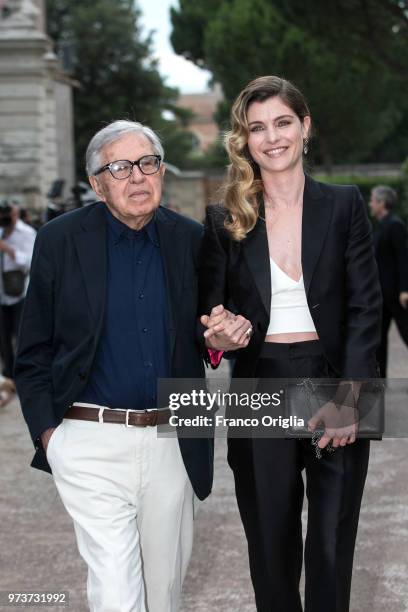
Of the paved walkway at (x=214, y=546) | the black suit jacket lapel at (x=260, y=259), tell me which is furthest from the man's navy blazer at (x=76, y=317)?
the paved walkway at (x=214, y=546)

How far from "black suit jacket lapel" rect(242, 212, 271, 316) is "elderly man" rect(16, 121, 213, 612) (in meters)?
0.24

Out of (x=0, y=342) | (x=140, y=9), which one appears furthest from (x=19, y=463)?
(x=140, y=9)

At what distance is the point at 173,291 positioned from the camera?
11.8 feet

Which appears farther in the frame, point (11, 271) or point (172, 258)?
point (11, 271)

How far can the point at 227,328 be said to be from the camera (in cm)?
332

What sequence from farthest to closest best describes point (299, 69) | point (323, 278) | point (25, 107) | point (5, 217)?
point (299, 69) → point (25, 107) → point (5, 217) → point (323, 278)

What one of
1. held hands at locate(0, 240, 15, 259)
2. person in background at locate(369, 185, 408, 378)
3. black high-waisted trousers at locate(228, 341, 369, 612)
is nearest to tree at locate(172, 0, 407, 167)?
held hands at locate(0, 240, 15, 259)

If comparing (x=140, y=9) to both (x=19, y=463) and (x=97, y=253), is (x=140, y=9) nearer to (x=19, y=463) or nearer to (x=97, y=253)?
(x=19, y=463)

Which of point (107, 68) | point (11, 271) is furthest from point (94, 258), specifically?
point (107, 68)

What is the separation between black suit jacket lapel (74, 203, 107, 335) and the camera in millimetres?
3531

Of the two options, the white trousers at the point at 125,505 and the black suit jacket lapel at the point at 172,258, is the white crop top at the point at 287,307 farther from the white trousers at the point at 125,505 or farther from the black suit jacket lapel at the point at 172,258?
the white trousers at the point at 125,505

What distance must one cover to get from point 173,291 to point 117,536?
0.81 metres

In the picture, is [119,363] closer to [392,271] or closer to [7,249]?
[392,271]

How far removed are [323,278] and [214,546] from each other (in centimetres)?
241
